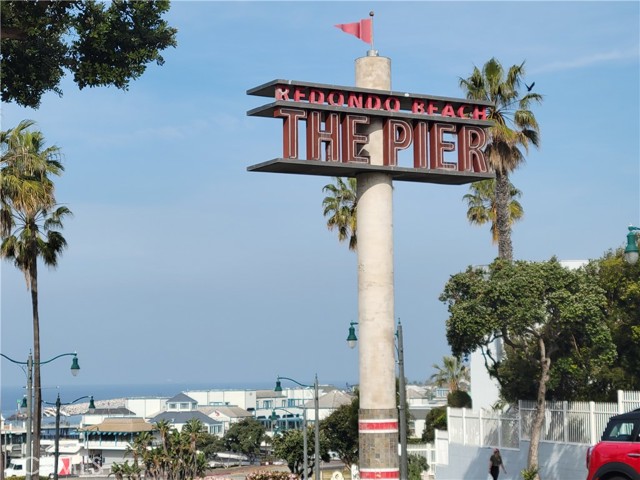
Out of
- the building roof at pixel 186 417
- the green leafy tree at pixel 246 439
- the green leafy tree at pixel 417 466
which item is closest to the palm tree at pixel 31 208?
the green leafy tree at pixel 417 466

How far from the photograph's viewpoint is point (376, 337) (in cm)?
2598

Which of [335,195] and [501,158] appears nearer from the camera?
[501,158]

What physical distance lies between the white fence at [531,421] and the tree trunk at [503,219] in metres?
7.16

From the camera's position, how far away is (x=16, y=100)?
36250 mm

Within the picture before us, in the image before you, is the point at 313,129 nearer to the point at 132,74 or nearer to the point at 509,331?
the point at 132,74

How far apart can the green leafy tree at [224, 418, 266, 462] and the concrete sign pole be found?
112471 millimetres

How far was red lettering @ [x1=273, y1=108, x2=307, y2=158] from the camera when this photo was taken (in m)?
25.6

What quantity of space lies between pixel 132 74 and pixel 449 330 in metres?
16.2

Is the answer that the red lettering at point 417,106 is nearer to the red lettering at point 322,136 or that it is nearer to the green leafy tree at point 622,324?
the red lettering at point 322,136

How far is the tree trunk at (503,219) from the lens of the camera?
49406 millimetres

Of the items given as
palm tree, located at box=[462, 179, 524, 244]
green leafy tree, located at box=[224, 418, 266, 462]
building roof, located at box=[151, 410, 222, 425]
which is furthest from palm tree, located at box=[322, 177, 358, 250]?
building roof, located at box=[151, 410, 222, 425]

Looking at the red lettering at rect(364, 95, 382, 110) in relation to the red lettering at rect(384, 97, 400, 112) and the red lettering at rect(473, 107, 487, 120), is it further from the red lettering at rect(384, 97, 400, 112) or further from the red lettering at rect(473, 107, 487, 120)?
the red lettering at rect(473, 107, 487, 120)

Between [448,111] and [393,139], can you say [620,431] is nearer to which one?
[393,139]

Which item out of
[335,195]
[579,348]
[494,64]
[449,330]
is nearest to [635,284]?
[579,348]
